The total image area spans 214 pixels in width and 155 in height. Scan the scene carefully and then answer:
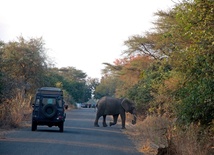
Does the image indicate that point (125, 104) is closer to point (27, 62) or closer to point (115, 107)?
point (115, 107)

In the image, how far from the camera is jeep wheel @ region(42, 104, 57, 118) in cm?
2726

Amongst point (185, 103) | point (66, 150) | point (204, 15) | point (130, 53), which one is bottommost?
point (66, 150)

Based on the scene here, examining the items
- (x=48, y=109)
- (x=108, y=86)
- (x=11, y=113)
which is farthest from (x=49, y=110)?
(x=108, y=86)

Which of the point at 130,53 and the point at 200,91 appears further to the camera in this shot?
the point at 130,53

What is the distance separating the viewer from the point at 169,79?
26469 mm

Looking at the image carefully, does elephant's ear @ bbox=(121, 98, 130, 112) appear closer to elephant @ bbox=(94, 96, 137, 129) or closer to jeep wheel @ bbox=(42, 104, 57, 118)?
elephant @ bbox=(94, 96, 137, 129)

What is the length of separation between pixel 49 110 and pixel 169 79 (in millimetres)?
6417

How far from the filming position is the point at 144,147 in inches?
834

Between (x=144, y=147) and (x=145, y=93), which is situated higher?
(x=145, y=93)

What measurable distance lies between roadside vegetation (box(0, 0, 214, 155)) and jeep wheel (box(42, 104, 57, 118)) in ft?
9.52

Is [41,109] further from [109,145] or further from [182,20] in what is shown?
[182,20]

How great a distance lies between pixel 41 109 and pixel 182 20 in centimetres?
1315

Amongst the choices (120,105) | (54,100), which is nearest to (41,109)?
(54,100)

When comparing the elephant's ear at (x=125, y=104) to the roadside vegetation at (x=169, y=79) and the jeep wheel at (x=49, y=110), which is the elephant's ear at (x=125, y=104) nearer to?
the roadside vegetation at (x=169, y=79)
